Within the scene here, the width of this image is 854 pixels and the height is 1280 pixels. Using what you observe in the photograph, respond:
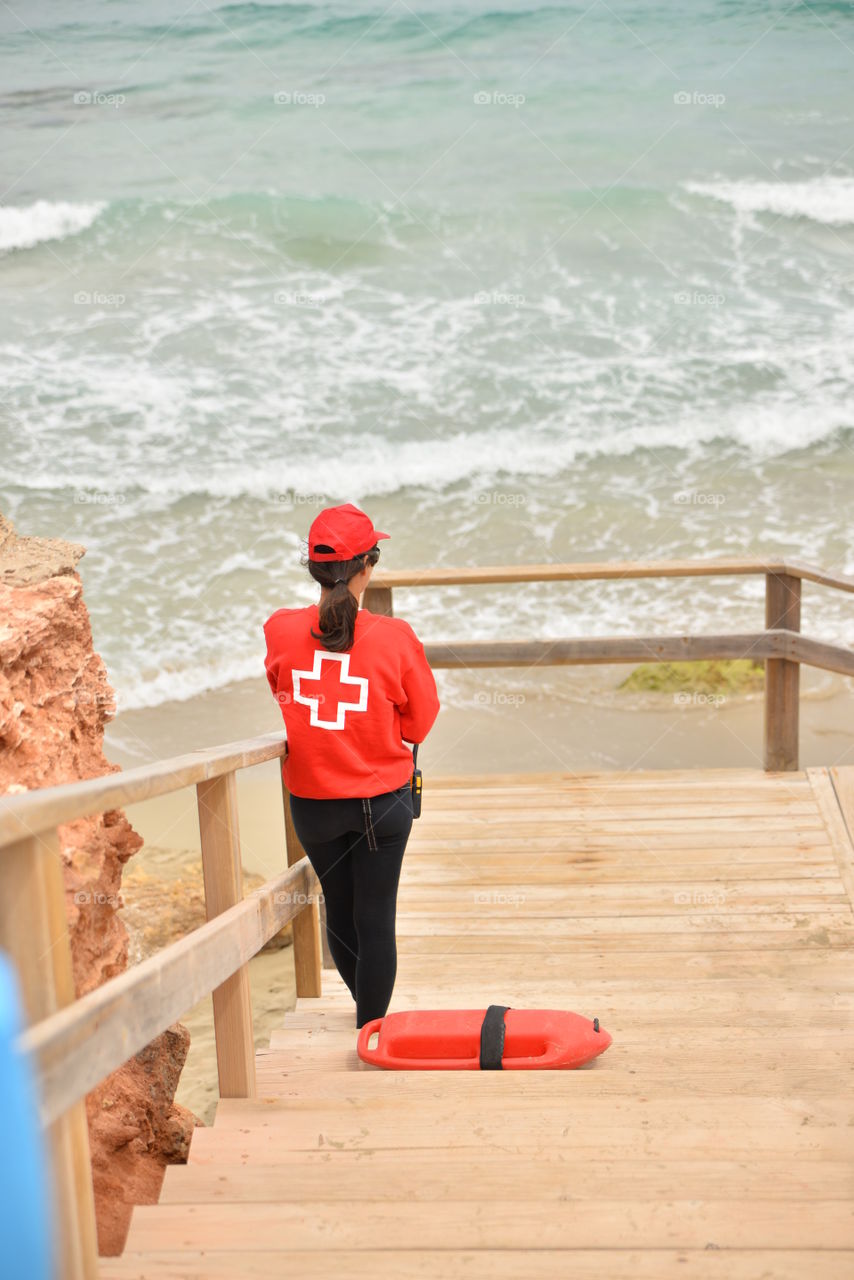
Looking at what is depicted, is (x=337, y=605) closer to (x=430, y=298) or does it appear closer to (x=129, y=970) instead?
(x=129, y=970)

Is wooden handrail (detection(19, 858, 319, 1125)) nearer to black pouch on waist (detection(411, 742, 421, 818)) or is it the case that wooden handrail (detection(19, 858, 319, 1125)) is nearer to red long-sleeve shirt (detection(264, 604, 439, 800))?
red long-sleeve shirt (detection(264, 604, 439, 800))

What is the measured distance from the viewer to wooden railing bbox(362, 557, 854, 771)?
459cm

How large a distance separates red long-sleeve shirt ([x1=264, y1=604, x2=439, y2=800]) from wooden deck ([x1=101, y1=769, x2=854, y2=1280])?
71 centimetres

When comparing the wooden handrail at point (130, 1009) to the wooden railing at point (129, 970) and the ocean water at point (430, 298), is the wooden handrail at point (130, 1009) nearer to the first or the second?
the wooden railing at point (129, 970)

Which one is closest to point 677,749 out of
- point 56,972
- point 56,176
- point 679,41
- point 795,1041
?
point 795,1041

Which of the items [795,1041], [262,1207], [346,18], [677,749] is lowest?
[677,749]

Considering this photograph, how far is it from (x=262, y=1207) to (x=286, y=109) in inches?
746

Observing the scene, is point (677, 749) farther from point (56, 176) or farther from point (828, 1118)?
point (56, 176)

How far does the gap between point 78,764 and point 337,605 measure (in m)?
0.70

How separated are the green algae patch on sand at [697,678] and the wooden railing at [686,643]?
3469 millimetres

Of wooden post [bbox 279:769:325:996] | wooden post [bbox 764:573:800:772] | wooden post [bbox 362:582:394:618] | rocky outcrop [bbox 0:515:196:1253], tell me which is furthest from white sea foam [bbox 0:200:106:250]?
wooden post [bbox 279:769:325:996]

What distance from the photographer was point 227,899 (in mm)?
2404

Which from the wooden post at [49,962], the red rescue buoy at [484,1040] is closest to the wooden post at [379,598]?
the red rescue buoy at [484,1040]

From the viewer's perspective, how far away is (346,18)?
61.0 ft
